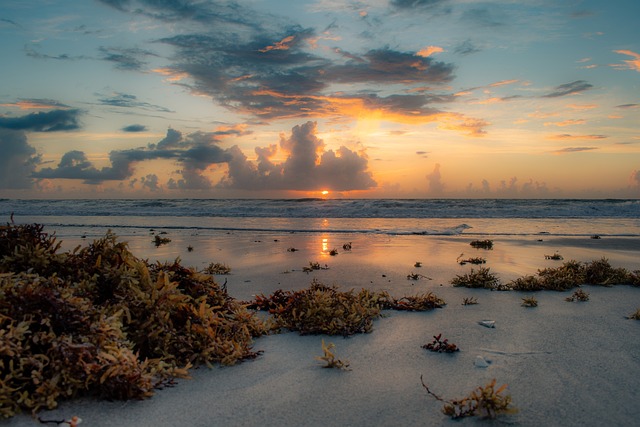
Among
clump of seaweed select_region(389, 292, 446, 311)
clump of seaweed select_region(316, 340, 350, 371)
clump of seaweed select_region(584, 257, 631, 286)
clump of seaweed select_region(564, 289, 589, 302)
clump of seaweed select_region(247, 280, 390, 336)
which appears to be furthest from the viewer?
clump of seaweed select_region(584, 257, 631, 286)

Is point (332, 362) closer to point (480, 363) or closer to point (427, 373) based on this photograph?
point (427, 373)

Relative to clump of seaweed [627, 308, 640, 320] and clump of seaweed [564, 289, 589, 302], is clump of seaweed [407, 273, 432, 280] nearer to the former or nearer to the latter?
clump of seaweed [564, 289, 589, 302]

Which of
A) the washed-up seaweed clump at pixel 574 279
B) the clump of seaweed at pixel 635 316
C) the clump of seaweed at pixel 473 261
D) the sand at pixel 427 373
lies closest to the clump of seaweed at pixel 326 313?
the sand at pixel 427 373

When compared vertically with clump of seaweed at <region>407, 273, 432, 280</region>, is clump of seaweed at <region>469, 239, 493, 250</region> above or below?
above

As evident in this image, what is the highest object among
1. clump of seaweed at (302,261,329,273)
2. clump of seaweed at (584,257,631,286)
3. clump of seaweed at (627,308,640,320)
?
clump of seaweed at (584,257,631,286)

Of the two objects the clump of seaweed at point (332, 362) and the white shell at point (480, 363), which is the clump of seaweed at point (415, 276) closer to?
the white shell at point (480, 363)

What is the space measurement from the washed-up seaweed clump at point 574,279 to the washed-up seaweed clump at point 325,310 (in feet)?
7.56

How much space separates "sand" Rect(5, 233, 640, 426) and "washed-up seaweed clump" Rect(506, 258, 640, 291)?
0.76 feet

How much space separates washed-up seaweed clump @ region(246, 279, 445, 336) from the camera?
4855mm

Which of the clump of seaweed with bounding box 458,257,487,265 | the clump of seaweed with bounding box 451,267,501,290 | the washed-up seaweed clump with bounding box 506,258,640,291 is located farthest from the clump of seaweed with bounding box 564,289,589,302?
the clump of seaweed with bounding box 458,257,487,265

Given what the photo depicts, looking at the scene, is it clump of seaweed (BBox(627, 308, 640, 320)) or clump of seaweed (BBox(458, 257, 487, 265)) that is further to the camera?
clump of seaweed (BBox(458, 257, 487, 265))

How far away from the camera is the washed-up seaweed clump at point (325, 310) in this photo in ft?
15.9

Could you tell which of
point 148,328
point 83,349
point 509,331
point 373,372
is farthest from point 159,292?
point 509,331

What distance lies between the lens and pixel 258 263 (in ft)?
32.8
